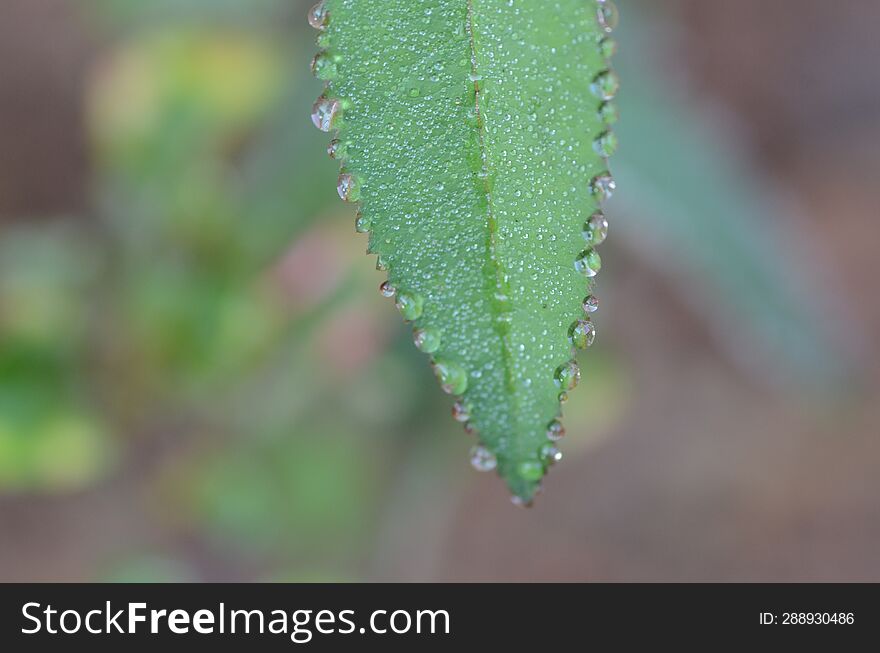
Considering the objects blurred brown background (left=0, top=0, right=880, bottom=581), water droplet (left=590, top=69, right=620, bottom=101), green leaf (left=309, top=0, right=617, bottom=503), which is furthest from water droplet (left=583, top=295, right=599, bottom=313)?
blurred brown background (left=0, top=0, right=880, bottom=581)

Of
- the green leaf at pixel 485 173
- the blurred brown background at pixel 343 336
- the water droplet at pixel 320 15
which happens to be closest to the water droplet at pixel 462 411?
the green leaf at pixel 485 173

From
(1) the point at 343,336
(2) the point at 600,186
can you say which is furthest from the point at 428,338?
(1) the point at 343,336

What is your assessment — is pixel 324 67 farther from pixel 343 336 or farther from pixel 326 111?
pixel 343 336

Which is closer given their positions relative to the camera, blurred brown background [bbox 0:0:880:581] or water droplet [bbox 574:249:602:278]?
water droplet [bbox 574:249:602:278]

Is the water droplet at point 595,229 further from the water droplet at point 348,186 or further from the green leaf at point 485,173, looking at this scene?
the water droplet at point 348,186

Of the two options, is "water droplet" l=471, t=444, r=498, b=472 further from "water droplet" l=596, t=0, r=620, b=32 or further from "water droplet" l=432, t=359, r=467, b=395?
"water droplet" l=596, t=0, r=620, b=32

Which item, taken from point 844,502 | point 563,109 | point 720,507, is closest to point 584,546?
point 720,507
